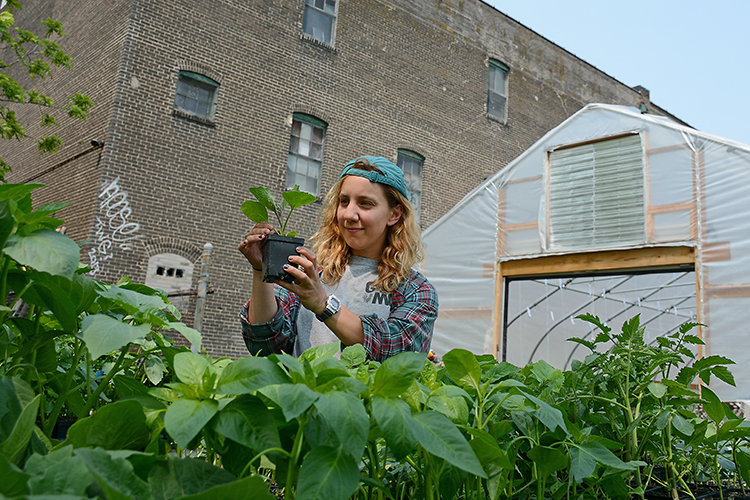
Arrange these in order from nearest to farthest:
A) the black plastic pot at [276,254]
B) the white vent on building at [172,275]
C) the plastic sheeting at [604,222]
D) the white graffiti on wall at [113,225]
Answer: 1. the black plastic pot at [276,254]
2. the plastic sheeting at [604,222]
3. the white graffiti on wall at [113,225]
4. the white vent on building at [172,275]

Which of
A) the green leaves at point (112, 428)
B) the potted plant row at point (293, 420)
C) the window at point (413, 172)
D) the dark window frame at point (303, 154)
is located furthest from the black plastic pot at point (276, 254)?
the window at point (413, 172)

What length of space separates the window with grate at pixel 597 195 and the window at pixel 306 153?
18.1 ft

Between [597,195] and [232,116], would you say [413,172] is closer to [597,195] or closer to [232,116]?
[232,116]

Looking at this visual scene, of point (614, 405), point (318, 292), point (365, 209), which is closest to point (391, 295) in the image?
point (365, 209)

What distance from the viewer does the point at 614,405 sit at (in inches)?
41.9

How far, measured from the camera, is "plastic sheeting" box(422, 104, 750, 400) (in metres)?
7.14

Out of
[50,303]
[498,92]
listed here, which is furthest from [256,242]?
[498,92]

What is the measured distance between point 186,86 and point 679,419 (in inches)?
460

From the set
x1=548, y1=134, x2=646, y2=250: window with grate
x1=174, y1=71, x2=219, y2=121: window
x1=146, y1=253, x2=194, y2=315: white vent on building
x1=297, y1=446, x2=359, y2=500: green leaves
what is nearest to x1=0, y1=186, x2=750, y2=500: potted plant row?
x1=297, y1=446, x2=359, y2=500: green leaves

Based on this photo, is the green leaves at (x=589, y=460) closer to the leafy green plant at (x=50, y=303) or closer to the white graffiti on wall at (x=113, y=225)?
the leafy green plant at (x=50, y=303)

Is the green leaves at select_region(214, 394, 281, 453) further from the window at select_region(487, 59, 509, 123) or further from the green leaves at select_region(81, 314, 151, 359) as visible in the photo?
the window at select_region(487, 59, 509, 123)

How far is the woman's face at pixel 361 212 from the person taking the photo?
1891mm

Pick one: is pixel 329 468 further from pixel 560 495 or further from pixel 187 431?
pixel 560 495

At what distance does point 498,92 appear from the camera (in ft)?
54.2
